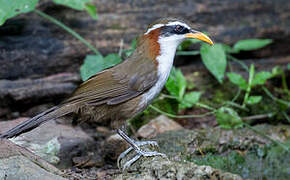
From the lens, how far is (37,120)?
3787 mm

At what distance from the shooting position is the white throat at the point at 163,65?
158 inches

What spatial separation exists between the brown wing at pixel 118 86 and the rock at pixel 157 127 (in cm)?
99

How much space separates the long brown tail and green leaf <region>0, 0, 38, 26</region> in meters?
1.38

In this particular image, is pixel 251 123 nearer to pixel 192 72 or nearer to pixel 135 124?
pixel 192 72

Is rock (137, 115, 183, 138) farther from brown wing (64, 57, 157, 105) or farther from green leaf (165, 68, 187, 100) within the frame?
brown wing (64, 57, 157, 105)

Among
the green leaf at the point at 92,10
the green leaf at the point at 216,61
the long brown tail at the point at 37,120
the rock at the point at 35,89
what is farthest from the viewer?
the green leaf at the point at 216,61

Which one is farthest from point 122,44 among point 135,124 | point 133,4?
point 135,124

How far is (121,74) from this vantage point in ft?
13.3

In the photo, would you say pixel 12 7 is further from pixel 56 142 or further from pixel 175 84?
pixel 175 84

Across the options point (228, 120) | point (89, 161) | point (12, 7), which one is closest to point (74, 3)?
point (12, 7)

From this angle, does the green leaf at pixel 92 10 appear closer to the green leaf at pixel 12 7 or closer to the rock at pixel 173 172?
the green leaf at pixel 12 7

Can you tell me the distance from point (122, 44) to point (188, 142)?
6.41ft

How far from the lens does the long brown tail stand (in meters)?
3.66

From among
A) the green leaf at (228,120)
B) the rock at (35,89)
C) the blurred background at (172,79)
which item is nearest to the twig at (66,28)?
the blurred background at (172,79)
